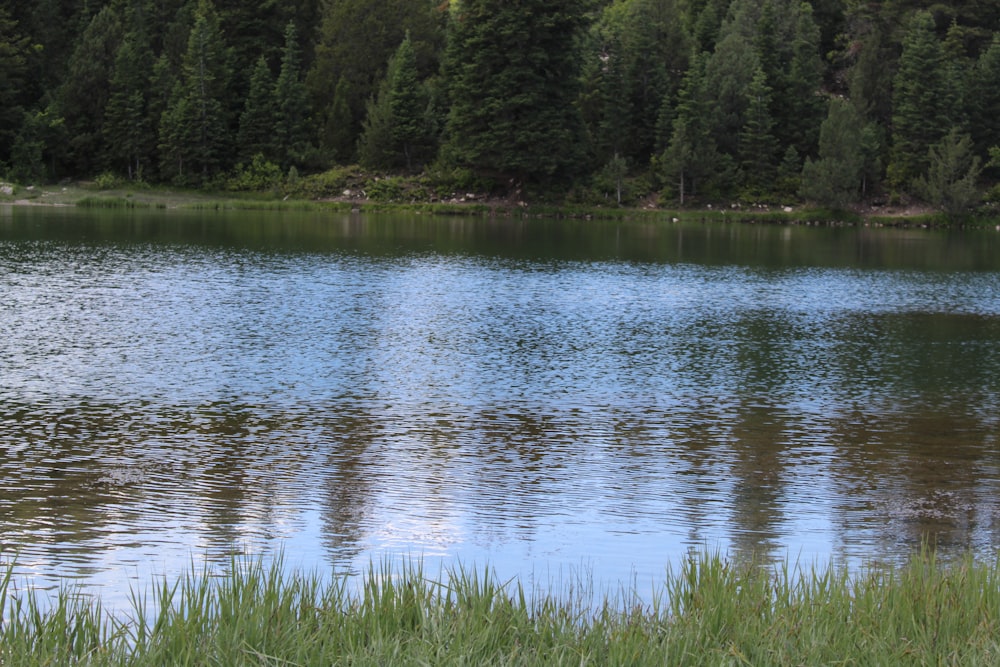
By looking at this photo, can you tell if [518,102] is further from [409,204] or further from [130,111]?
[130,111]

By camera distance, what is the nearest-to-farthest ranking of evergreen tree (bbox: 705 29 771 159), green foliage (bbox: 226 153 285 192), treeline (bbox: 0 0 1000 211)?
treeline (bbox: 0 0 1000 211), green foliage (bbox: 226 153 285 192), evergreen tree (bbox: 705 29 771 159)

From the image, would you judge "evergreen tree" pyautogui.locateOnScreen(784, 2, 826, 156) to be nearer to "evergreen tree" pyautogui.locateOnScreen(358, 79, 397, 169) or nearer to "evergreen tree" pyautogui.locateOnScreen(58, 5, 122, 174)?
"evergreen tree" pyautogui.locateOnScreen(358, 79, 397, 169)

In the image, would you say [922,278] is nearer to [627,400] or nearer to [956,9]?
[627,400]

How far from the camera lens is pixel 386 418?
1566 cm

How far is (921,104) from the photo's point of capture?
7338cm

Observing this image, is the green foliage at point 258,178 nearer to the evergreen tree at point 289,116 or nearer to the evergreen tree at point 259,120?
the evergreen tree at point 259,120

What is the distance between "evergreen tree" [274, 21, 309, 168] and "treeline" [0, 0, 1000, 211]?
0.15 m

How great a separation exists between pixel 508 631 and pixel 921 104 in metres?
74.0

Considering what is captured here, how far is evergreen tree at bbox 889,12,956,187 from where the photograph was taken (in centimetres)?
7281

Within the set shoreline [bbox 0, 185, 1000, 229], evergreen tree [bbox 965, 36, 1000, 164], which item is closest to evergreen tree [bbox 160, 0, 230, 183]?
shoreline [bbox 0, 185, 1000, 229]

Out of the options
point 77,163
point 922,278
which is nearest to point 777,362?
point 922,278

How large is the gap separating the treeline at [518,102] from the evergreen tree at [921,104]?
0.14 meters

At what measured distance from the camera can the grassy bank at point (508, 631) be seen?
5879 mm

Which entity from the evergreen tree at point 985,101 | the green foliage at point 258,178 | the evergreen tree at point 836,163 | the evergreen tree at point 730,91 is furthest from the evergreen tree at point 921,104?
the green foliage at point 258,178
